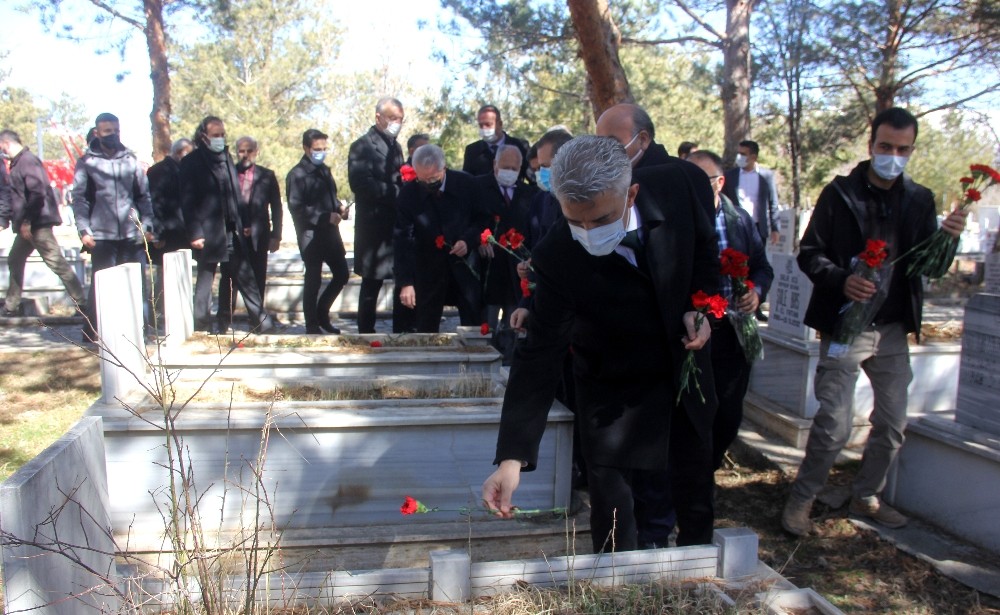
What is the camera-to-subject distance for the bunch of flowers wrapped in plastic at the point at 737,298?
132 inches

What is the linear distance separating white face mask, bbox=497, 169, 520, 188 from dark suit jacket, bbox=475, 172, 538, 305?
4 centimetres

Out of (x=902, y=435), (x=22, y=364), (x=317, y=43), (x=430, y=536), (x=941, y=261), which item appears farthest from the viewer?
(x=317, y=43)

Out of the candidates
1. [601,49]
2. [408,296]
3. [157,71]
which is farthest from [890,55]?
[157,71]

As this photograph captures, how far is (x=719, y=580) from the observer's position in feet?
8.48

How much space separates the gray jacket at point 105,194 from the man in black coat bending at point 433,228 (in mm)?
2537

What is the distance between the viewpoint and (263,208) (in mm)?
8125

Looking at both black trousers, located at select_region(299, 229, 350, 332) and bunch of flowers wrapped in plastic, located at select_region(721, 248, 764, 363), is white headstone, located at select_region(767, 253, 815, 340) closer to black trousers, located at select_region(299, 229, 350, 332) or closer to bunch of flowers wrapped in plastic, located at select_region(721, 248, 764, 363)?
bunch of flowers wrapped in plastic, located at select_region(721, 248, 764, 363)

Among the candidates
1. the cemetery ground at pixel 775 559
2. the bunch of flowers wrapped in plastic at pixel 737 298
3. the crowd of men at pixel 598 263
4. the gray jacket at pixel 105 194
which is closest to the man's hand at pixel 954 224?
the crowd of men at pixel 598 263

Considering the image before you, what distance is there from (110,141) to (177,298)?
257 cm

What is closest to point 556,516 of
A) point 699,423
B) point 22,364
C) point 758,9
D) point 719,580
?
point 699,423

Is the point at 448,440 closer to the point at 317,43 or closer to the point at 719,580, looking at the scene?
the point at 719,580

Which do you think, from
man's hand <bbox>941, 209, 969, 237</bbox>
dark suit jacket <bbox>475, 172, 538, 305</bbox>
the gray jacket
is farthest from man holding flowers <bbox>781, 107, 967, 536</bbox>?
the gray jacket

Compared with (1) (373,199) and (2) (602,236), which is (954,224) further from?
(1) (373,199)

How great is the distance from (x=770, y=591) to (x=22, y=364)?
642cm
